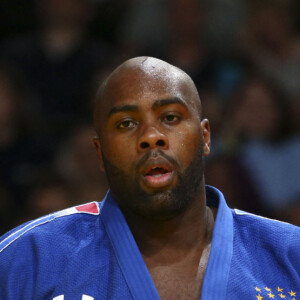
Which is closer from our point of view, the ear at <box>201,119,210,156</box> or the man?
the man

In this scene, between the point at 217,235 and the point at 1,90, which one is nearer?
the point at 217,235

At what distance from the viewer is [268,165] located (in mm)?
4934

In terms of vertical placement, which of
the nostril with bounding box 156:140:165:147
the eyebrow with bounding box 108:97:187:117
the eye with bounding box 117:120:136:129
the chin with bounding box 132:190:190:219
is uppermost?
the eyebrow with bounding box 108:97:187:117

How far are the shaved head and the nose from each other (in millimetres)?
188

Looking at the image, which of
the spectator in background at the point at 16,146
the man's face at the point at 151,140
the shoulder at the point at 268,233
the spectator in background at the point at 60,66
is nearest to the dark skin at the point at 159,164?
the man's face at the point at 151,140

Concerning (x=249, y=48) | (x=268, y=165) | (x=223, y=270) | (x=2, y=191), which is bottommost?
(x=2, y=191)

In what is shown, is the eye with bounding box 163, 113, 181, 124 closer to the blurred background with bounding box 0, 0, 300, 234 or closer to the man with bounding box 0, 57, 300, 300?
the man with bounding box 0, 57, 300, 300

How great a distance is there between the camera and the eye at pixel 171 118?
2.77 meters

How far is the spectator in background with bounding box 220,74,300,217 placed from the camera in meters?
4.91

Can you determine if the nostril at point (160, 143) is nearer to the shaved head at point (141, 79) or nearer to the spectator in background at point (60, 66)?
the shaved head at point (141, 79)

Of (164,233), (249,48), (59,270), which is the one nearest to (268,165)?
(249,48)

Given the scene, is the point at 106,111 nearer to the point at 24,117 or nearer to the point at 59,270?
the point at 59,270

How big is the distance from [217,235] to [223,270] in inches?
7.3

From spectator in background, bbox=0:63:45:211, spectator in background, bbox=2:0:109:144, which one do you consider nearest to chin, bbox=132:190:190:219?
spectator in background, bbox=0:63:45:211
